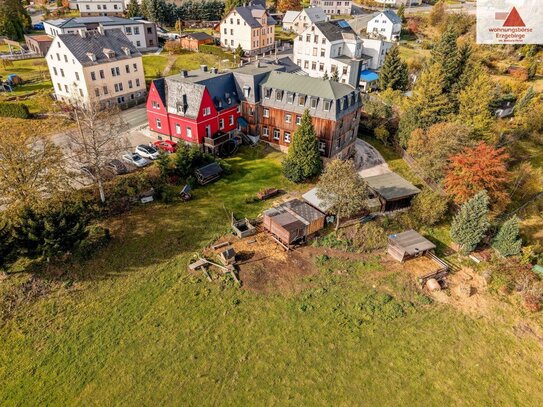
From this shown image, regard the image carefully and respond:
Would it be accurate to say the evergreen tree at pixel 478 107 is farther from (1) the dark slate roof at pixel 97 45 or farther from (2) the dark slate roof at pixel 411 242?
(1) the dark slate roof at pixel 97 45

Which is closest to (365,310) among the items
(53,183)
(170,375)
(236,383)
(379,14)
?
(236,383)

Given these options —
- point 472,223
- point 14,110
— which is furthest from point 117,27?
point 472,223

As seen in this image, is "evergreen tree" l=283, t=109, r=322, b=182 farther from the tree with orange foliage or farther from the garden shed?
the tree with orange foliage

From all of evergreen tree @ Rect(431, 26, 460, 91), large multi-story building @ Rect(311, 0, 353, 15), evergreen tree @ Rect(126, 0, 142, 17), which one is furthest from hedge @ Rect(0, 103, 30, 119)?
large multi-story building @ Rect(311, 0, 353, 15)

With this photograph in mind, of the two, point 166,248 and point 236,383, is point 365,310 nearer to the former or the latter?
point 236,383

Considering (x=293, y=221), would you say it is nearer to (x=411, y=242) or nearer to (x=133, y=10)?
(x=411, y=242)

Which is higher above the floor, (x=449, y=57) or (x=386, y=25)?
(x=386, y=25)

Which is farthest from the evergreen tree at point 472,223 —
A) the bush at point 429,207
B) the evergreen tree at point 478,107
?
the evergreen tree at point 478,107
